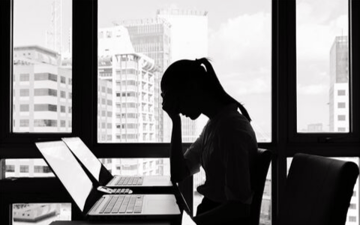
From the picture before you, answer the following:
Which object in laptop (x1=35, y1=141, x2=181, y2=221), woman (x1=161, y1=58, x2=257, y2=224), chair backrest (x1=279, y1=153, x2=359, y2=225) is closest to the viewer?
chair backrest (x1=279, y1=153, x2=359, y2=225)

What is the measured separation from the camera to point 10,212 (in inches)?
108

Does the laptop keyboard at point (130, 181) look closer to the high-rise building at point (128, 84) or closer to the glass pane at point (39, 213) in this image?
the high-rise building at point (128, 84)

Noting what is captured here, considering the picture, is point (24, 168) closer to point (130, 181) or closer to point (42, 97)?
point (42, 97)

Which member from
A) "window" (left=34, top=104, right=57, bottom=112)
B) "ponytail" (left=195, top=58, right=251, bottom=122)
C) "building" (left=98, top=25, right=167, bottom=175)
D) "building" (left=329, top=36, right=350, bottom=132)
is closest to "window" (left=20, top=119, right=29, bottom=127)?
"window" (left=34, top=104, right=57, bottom=112)

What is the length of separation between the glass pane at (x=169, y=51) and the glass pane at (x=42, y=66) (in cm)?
24

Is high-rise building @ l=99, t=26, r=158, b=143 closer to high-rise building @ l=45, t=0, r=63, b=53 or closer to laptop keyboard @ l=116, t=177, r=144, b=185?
high-rise building @ l=45, t=0, r=63, b=53

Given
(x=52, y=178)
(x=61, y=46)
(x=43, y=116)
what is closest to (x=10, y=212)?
(x=52, y=178)

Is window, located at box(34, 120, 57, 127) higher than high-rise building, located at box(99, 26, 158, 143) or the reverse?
the reverse

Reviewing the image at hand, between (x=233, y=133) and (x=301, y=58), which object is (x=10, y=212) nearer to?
(x=233, y=133)

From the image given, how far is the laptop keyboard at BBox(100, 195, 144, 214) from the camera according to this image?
4.03ft

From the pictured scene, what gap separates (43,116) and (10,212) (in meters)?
0.66

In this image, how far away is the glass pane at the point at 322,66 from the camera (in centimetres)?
282

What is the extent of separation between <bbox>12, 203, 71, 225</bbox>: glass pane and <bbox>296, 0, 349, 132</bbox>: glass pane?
1645 mm

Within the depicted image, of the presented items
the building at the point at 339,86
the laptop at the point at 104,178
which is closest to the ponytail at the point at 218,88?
the laptop at the point at 104,178
